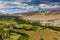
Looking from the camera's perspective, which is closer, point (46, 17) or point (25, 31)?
point (25, 31)

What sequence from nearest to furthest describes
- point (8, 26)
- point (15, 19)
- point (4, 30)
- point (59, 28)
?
point (4, 30)
point (8, 26)
point (59, 28)
point (15, 19)

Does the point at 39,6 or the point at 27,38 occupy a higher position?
the point at 39,6

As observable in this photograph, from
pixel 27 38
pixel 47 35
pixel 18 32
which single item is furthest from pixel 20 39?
pixel 47 35

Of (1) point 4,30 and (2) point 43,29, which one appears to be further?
(2) point 43,29

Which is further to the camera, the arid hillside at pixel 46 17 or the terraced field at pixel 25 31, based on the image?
the arid hillside at pixel 46 17

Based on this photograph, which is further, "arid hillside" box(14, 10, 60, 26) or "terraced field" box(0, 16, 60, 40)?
"arid hillside" box(14, 10, 60, 26)

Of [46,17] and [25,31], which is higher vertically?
[25,31]

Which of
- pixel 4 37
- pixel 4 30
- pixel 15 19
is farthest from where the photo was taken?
pixel 15 19

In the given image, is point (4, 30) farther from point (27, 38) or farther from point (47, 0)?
point (47, 0)
